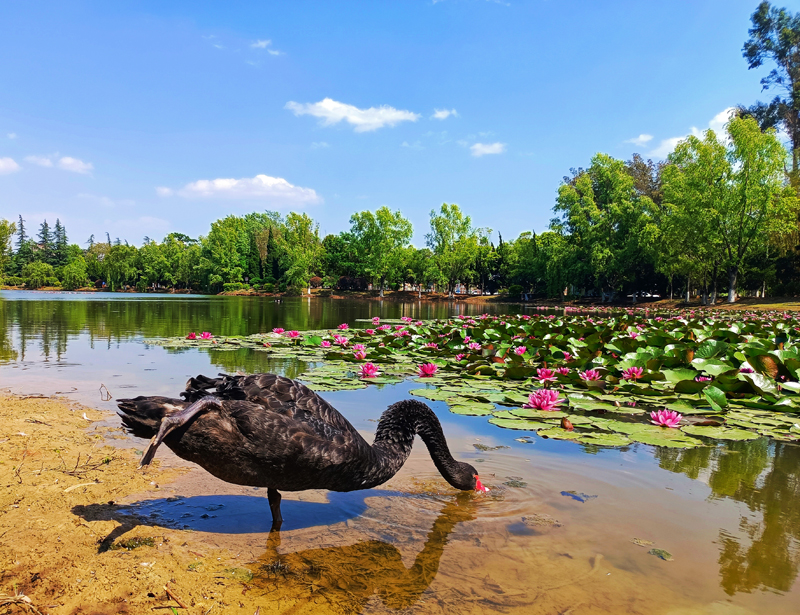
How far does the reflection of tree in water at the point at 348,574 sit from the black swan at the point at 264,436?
Result: 1.32ft

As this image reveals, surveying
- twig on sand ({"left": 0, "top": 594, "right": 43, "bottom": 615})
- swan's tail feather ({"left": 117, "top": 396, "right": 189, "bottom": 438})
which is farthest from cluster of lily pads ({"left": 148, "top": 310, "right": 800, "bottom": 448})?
twig on sand ({"left": 0, "top": 594, "right": 43, "bottom": 615})

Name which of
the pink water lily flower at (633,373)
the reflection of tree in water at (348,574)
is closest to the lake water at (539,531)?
the reflection of tree in water at (348,574)

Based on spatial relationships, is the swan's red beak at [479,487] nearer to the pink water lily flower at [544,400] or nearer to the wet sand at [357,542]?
the wet sand at [357,542]

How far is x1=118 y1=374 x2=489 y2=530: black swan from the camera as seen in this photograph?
2.72 m

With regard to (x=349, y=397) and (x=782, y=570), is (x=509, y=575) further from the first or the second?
(x=349, y=397)

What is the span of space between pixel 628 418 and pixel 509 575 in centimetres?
360

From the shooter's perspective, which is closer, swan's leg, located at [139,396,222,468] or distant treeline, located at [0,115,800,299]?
swan's leg, located at [139,396,222,468]

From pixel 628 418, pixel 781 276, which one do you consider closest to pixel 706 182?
pixel 781 276

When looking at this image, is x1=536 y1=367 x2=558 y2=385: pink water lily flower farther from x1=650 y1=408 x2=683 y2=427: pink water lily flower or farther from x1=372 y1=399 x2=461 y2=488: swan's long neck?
x1=372 y1=399 x2=461 y2=488: swan's long neck

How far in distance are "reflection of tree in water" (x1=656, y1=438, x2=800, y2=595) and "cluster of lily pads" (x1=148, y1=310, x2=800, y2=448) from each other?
0.18 metres

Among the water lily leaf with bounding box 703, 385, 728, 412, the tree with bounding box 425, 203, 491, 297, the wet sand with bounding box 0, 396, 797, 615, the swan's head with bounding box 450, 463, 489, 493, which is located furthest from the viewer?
the tree with bounding box 425, 203, 491, 297

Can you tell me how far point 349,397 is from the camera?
7168mm

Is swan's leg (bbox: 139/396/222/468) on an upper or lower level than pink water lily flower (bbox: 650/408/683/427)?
upper

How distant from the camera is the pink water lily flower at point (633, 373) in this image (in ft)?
22.3
